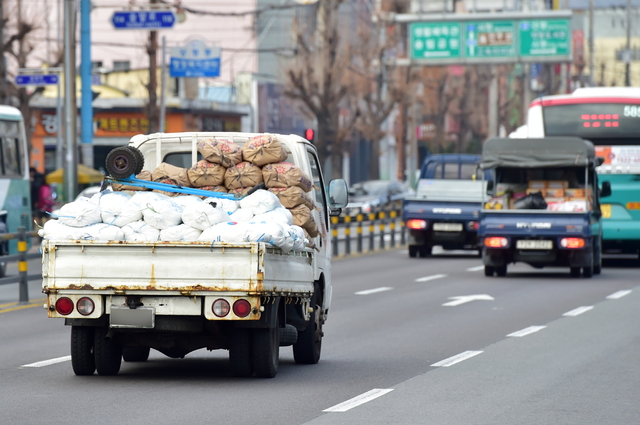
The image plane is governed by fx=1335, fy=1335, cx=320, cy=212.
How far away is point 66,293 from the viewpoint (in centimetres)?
943

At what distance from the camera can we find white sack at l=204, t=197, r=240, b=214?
988 centimetres

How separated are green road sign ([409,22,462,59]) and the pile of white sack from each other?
116 ft

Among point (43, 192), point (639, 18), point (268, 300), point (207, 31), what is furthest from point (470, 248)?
point (639, 18)

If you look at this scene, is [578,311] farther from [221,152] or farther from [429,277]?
[221,152]

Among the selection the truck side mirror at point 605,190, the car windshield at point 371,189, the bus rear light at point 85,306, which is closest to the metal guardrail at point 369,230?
the truck side mirror at point 605,190

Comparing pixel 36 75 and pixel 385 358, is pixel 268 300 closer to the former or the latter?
pixel 385 358

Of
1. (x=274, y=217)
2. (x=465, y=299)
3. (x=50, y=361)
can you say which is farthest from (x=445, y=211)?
(x=274, y=217)

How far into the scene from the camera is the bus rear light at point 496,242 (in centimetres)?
2300

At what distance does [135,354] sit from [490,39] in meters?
34.6

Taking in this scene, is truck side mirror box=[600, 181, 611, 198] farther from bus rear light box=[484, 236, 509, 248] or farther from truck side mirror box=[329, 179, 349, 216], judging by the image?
truck side mirror box=[329, 179, 349, 216]

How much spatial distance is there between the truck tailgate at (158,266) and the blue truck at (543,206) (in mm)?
14036

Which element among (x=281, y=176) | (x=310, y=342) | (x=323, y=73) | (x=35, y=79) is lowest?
(x=310, y=342)

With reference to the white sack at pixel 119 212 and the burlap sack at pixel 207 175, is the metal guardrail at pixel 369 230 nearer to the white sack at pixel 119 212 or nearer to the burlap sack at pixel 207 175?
the burlap sack at pixel 207 175

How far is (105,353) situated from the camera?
33.0 ft
